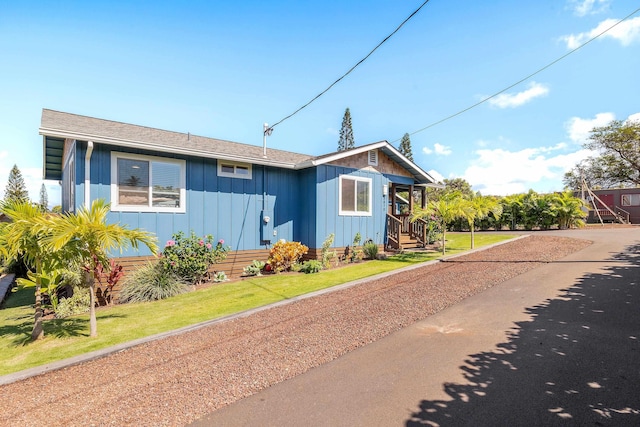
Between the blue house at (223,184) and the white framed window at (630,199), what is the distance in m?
25.0

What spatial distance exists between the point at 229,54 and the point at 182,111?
10.8 feet

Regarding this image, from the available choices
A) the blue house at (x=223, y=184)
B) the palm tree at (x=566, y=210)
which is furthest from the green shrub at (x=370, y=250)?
the palm tree at (x=566, y=210)

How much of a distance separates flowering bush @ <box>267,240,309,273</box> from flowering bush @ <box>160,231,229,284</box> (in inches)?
67.4

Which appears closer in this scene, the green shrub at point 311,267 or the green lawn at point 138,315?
the green lawn at point 138,315

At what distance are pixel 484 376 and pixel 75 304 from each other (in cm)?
758

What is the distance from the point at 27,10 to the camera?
7.80 metres

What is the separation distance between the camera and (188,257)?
25.5 feet

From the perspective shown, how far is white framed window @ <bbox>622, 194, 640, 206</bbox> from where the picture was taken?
2559cm

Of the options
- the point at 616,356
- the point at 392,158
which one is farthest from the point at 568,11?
the point at 616,356

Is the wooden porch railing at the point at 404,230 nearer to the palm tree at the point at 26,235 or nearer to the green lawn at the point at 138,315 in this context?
the green lawn at the point at 138,315

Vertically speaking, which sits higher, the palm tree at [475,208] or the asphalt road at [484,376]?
the palm tree at [475,208]

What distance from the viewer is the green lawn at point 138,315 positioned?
4281 mm

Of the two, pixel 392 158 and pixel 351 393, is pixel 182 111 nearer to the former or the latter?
pixel 392 158

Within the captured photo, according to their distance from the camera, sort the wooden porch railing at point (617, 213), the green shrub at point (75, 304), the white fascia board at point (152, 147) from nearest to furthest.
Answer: the green shrub at point (75, 304) < the white fascia board at point (152, 147) < the wooden porch railing at point (617, 213)
